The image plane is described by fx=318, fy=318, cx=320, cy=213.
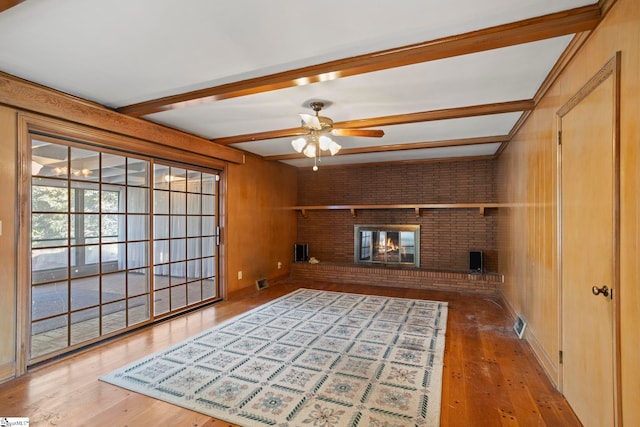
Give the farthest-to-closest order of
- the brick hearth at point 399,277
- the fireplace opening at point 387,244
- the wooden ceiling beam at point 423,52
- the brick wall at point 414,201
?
1. the fireplace opening at point 387,244
2. the brick wall at point 414,201
3. the brick hearth at point 399,277
4. the wooden ceiling beam at point 423,52

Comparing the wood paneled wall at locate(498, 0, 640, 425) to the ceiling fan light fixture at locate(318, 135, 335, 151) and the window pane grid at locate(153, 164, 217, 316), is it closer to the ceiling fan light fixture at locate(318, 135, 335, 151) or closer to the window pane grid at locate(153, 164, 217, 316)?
the ceiling fan light fixture at locate(318, 135, 335, 151)

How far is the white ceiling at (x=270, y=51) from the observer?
173cm

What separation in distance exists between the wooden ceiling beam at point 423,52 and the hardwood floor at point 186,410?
2.34 metres

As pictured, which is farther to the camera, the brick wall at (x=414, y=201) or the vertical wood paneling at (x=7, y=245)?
the brick wall at (x=414, y=201)

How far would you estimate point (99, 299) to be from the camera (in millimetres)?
3369

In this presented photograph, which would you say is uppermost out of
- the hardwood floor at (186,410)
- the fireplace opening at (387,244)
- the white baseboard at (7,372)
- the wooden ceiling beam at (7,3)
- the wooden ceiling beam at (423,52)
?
the wooden ceiling beam at (423,52)

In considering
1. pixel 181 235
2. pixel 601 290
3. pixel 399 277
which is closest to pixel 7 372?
pixel 181 235

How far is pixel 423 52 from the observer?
6.81 feet

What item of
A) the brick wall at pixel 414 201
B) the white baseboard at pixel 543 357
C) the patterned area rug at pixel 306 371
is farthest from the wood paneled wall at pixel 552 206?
the patterned area rug at pixel 306 371

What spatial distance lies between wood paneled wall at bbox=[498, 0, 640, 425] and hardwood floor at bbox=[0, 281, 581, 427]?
0.29 meters

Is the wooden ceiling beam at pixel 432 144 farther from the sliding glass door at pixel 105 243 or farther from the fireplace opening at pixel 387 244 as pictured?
the sliding glass door at pixel 105 243

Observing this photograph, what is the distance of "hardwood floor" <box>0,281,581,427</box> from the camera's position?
Result: 2023mm

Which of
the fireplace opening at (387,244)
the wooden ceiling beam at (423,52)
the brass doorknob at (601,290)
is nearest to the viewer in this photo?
the brass doorknob at (601,290)

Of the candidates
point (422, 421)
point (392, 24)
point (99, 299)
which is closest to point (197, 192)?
point (99, 299)
